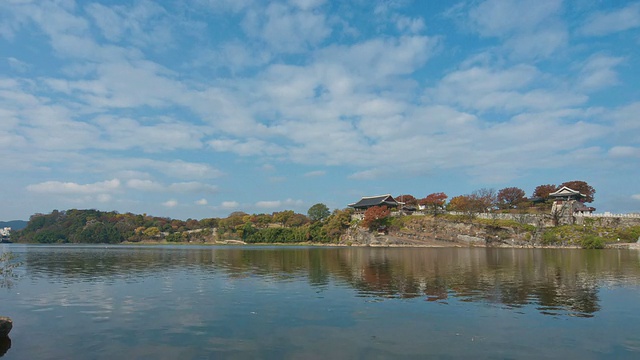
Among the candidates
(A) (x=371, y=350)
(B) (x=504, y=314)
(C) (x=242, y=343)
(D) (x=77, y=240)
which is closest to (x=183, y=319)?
(C) (x=242, y=343)

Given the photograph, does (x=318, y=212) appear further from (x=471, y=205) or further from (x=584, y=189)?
(x=584, y=189)

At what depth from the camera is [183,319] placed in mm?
18109

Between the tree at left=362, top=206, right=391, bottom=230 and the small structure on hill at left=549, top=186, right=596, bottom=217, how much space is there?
44.9 m

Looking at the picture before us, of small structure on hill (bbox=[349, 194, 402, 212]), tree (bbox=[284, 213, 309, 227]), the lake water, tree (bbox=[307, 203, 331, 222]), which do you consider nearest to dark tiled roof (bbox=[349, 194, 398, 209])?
small structure on hill (bbox=[349, 194, 402, 212])

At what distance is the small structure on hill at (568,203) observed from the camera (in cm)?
9981

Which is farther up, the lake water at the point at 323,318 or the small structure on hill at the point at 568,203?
the small structure on hill at the point at 568,203

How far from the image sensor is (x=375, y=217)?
115 m

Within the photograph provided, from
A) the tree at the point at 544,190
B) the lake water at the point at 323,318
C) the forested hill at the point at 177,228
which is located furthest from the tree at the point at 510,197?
the lake water at the point at 323,318

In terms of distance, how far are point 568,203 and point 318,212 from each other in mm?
83346

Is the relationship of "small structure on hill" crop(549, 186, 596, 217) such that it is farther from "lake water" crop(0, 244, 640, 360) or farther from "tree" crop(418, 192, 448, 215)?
"lake water" crop(0, 244, 640, 360)

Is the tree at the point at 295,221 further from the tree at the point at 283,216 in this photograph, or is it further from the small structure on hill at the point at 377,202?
the small structure on hill at the point at 377,202

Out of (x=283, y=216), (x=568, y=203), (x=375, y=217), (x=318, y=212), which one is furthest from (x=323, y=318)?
(x=283, y=216)

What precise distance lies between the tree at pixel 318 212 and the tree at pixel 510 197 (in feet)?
205

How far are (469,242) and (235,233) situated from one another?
92.2 meters
